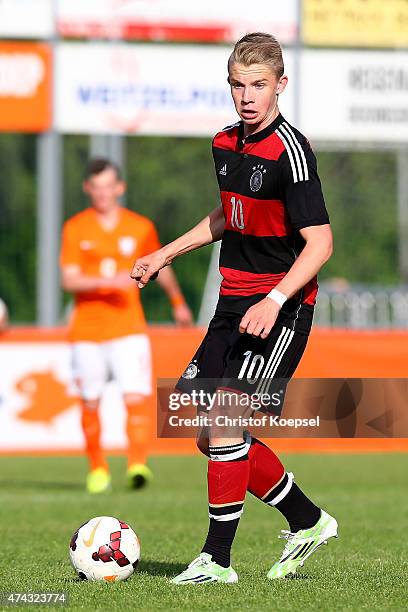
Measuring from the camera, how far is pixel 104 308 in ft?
32.9

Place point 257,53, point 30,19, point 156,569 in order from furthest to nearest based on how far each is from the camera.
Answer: point 30,19, point 156,569, point 257,53

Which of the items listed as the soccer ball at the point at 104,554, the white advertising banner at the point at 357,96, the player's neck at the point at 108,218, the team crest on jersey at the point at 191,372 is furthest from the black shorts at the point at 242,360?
the white advertising banner at the point at 357,96

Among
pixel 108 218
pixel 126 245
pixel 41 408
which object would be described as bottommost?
pixel 41 408

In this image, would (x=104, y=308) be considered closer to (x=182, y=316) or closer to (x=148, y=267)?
(x=182, y=316)

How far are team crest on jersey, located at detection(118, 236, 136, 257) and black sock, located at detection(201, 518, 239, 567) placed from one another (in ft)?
16.2

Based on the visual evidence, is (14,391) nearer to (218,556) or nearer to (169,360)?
(169,360)

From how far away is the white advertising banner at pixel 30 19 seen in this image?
1458cm

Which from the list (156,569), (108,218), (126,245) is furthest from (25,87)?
(156,569)

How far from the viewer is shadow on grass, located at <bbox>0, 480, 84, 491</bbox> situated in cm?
1043

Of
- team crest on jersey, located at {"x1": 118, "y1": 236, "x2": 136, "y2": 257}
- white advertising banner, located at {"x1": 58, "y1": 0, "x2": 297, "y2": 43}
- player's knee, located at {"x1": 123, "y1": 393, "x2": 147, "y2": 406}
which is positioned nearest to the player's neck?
team crest on jersey, located at {"x1": 118, "y1": 236, "x2": 136, "y2": 257}

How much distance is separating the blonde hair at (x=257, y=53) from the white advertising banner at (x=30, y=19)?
965 cm

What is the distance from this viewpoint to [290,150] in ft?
17.5

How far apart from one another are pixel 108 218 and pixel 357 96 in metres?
6.09

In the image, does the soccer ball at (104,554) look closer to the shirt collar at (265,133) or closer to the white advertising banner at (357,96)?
the shirt collar at (265,133)
